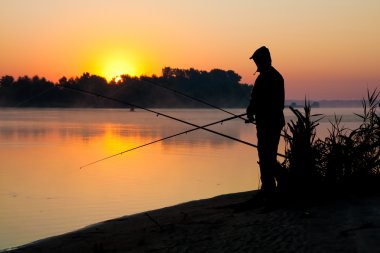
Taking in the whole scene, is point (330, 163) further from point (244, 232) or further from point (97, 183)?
point (97, 183)

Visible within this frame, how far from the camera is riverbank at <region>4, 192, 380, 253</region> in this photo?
5500 millimetres

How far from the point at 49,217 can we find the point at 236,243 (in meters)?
6.77

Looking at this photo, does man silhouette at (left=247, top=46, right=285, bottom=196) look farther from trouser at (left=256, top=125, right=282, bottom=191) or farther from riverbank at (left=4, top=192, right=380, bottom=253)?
riverbank at (left=4, top=192, right=380, bottom=253)

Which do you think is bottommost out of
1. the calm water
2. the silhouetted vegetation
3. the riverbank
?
the calm water

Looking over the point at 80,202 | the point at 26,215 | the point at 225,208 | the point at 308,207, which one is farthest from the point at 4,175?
the point at 308,207

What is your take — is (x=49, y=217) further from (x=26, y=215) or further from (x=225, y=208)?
(x=225, y=208)

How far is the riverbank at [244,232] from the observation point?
550cm

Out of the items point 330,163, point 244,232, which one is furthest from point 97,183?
point 244,232

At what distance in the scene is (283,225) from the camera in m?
6.17

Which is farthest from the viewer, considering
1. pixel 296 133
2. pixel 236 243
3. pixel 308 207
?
pixel 296 133

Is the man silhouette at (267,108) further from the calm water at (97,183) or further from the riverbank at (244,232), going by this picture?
the calm water at (97,183)

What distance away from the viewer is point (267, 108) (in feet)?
24.0

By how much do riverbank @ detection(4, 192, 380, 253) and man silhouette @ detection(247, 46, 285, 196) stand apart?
70 cm

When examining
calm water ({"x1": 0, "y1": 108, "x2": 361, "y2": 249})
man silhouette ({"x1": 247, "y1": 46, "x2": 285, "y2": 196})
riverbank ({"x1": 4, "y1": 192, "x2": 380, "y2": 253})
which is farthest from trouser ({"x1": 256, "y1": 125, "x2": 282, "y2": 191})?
calm water ({"x1": 0, "y1": 108, "x2": 361, "y2": 249})
